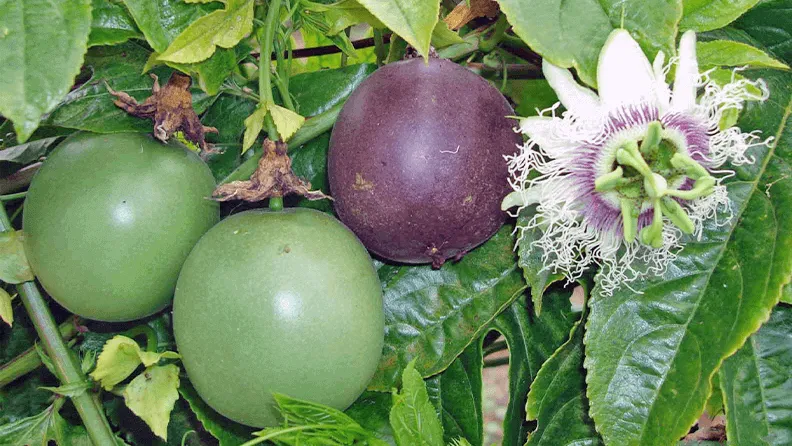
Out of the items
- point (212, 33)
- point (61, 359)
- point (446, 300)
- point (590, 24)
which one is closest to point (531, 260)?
point (446, 300)

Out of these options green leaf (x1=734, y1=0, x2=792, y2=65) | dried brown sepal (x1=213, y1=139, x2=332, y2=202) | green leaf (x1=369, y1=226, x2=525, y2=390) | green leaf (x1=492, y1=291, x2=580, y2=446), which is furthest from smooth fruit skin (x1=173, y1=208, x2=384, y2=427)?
green leaf (x1=734, y1=0, x2=792, y2=65)

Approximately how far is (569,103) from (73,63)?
38 cm

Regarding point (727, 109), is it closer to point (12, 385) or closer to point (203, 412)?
point (203, 412)

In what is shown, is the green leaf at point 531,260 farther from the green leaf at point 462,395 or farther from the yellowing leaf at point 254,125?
the yellowing leaf at point 254,125

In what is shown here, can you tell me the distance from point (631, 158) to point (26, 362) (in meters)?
0.65

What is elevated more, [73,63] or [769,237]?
[73,63]

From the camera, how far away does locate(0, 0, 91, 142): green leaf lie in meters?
0.54

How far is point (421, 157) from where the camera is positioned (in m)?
0.66

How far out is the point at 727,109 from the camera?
2.11 feet

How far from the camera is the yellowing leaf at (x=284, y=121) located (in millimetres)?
687

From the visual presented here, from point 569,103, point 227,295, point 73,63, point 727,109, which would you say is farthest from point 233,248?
point 727,109

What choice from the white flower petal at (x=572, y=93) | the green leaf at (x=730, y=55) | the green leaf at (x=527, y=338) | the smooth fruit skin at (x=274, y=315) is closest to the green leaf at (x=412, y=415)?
the smooth fruit skin at (x=274, y=315)

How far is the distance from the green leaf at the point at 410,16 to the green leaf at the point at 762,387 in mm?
395

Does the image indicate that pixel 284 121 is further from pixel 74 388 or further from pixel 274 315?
pixel 74 388
